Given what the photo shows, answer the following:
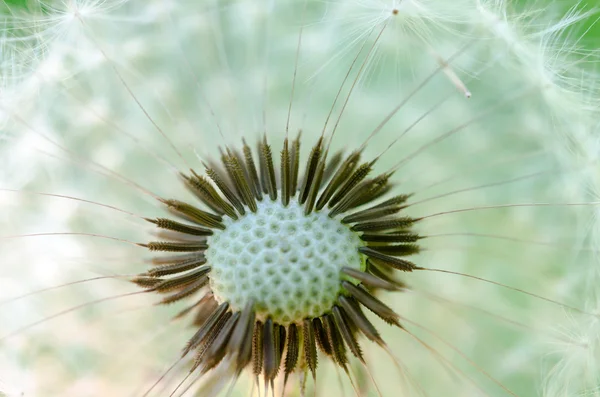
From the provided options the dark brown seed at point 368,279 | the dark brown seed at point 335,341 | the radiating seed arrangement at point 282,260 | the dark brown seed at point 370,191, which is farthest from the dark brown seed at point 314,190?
the dark brown seed at point 335,341

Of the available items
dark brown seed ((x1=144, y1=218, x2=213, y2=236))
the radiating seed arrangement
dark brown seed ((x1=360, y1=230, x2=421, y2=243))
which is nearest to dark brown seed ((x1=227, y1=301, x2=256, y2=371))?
the radiating seed arrangement

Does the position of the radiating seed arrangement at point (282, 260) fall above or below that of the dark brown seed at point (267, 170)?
below

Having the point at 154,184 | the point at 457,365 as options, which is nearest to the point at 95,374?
the point at 154,184

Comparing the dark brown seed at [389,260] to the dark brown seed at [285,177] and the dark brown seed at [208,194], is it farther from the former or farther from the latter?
the dark brown seed at [208,194]

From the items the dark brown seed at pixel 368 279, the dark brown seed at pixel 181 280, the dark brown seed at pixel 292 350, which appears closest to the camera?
the dark brown seed at pixel 368 279

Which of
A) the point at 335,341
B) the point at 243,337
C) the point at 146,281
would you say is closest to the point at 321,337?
the point at 335,341

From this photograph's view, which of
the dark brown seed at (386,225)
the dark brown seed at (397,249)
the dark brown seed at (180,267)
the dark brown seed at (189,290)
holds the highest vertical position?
the dark brown seed at (386,225)

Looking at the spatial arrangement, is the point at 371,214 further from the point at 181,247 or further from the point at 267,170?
the point at 181,247

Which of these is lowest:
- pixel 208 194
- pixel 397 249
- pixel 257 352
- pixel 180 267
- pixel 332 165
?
pixel 257 352
